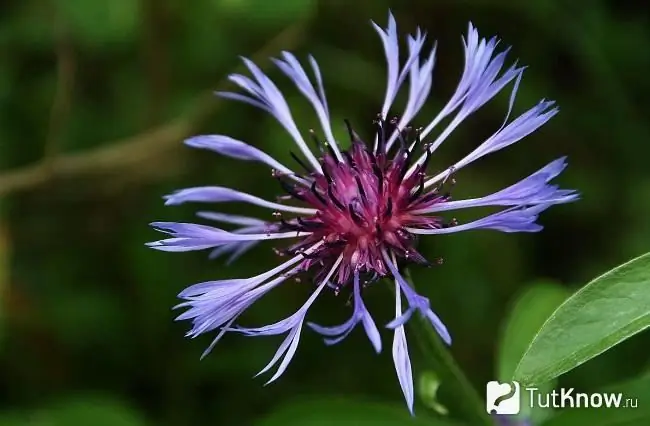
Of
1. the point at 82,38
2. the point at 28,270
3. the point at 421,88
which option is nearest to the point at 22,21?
the point at 82,38

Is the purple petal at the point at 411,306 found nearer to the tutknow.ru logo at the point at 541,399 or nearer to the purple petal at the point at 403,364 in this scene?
the purple petal at the point at 403,364

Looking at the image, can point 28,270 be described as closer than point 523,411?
No

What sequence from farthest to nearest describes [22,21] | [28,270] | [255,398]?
[22,21], [28,270], [255,398]

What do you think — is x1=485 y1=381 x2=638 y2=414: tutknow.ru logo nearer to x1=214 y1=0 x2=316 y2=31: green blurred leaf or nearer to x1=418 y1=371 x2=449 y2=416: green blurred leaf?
x1=418 y1=371 x2=449 y2=416: green blurred leaf

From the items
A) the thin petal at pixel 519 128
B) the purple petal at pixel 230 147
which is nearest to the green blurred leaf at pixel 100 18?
the purple petal at pixel 230 147

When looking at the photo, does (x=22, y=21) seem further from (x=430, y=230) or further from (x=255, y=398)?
(x=430, y=230)

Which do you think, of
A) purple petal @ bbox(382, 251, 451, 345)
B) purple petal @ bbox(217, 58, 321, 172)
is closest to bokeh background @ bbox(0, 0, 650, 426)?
purple petal @ bbox(217, 58, 321, 172)
